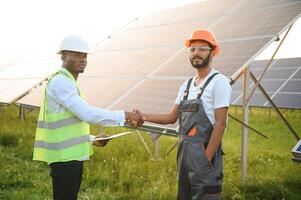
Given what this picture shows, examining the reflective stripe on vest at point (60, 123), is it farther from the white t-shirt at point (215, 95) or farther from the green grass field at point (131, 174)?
→ the green grass field at point (131, 174)

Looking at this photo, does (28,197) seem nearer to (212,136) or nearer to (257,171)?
(212,136)

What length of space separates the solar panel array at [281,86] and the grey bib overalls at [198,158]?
10.7 metres

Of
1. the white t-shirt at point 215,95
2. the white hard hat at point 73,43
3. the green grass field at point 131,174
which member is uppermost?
the white hard hat at point 73,43

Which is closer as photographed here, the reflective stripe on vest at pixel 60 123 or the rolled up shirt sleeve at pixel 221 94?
the rolled up shirt sleeve at pixel 221 94

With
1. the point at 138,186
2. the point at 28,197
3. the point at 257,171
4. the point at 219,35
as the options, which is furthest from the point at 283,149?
the point at 28,197

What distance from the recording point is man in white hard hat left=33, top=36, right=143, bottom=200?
3.45 m

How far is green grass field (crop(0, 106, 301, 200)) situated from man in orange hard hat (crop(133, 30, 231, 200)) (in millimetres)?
1857

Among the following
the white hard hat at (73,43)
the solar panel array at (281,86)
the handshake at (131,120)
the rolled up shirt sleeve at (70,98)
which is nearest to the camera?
the rolled up shirt sleeve at (70,98)

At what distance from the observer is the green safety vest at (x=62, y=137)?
346 centimetres

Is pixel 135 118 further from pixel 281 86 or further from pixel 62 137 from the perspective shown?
pixel 281 86

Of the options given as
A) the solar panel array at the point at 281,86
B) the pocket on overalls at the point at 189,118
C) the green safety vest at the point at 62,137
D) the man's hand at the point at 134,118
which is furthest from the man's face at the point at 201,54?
the solar panel array at the point at 281,86

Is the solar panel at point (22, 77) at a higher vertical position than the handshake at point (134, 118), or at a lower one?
higher

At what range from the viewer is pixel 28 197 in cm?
538

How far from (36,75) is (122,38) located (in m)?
3.26
